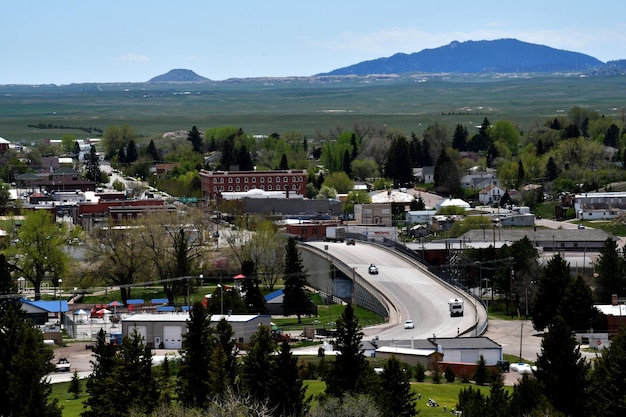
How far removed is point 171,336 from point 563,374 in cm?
1900

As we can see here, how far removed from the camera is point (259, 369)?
38312 millimetres

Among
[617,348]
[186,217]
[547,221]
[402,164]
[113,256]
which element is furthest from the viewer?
[402,164]

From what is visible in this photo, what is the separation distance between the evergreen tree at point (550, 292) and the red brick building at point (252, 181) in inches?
2069

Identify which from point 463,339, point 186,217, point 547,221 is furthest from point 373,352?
point 547,221

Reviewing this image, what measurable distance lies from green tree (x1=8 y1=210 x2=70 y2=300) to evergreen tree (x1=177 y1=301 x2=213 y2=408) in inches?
1060

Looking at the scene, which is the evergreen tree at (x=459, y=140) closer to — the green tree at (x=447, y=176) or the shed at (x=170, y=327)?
the green tree at (x=447, y=176)

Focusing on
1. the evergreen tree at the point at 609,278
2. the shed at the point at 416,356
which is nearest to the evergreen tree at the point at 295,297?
the evergreen tree at the point at 609,278

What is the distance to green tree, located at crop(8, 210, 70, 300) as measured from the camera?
68.6m

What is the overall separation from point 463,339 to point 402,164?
6743 centimetres

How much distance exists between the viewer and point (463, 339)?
51.7 metres

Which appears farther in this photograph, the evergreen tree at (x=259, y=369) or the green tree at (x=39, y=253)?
the green tree at (x=39, y=253)

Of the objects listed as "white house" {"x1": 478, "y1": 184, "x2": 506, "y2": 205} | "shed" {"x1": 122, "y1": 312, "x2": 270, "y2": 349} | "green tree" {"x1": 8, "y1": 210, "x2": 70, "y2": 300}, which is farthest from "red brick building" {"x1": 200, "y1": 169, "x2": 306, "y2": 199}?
"shed" {"x1": 122, "y1": 312, "x2": 270, "y2": 349}

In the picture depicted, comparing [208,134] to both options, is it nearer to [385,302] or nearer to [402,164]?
[402,164]

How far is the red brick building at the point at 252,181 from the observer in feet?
363
